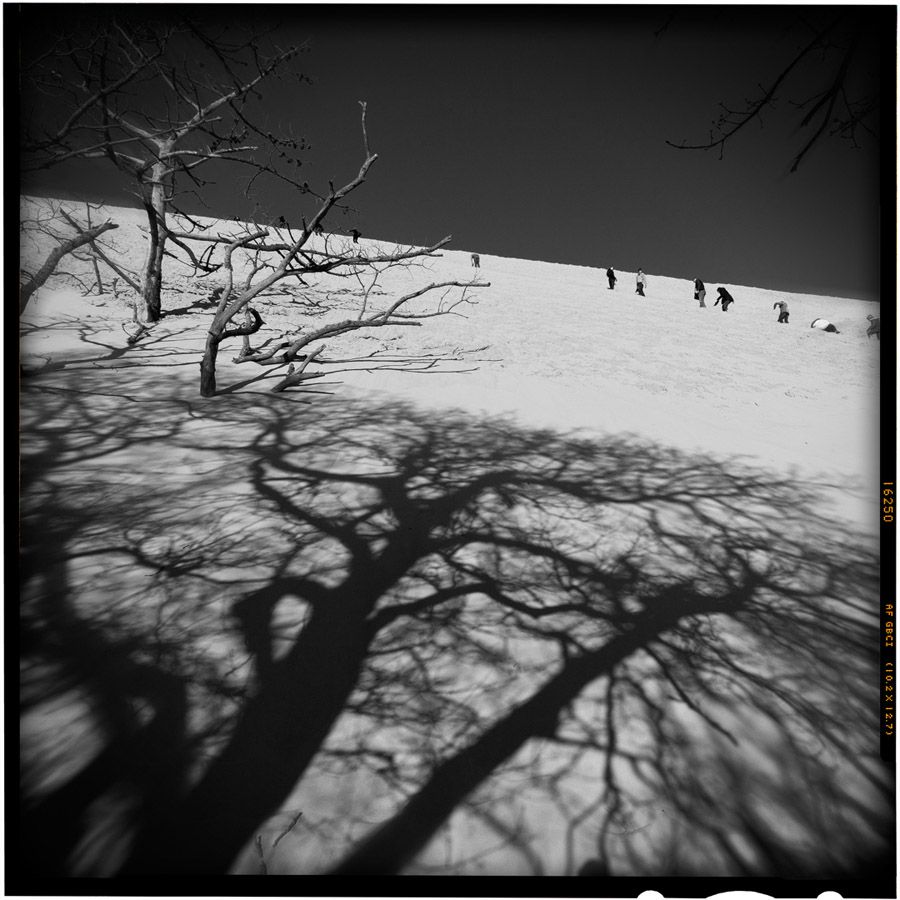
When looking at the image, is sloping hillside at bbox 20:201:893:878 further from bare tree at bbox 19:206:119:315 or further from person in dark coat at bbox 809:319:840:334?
person in dark coat at bbox 809:319:840:334

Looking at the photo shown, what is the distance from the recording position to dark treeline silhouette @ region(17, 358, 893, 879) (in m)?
1.82

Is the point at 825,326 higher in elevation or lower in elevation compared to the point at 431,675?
higher

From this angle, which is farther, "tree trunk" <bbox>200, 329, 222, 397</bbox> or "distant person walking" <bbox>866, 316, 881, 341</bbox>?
"tree trunk" <bbox>200, 329, 222, 397</bbox>

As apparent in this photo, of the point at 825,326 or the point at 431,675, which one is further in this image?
the point at 825,326

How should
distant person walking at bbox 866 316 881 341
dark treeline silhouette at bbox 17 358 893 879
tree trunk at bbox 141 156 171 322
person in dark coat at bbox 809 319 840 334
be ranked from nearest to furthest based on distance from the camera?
dark treeline silhouette at bbox 17 358 893 879, distant person walking at bbox 866 316 881 341, tree trunk at bbox 141 156 171 322, person in dark coat at bbox 809 319 840 334

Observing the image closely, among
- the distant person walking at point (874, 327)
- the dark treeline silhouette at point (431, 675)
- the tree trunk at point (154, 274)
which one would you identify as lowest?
the dark treeline silhouette at point (431, 675)

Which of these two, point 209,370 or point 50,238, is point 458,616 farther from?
point 50,238

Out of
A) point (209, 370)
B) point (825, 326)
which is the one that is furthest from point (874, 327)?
point (825, 326)

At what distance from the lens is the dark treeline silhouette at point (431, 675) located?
1819 mm

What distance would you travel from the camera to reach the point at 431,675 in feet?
7.53

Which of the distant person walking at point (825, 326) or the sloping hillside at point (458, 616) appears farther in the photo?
the distant person walking at point (825, 326)

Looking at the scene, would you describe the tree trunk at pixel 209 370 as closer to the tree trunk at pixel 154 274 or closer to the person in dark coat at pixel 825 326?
the tree trunk at pixel 154 274

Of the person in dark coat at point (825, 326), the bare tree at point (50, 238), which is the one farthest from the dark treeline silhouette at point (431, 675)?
the person in dark coat at point (825, 326)

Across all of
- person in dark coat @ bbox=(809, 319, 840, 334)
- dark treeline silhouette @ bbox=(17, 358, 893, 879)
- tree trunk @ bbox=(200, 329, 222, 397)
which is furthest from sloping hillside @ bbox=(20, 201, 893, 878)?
person in dark coat @ bbox=(809, 319, 840, 334)
